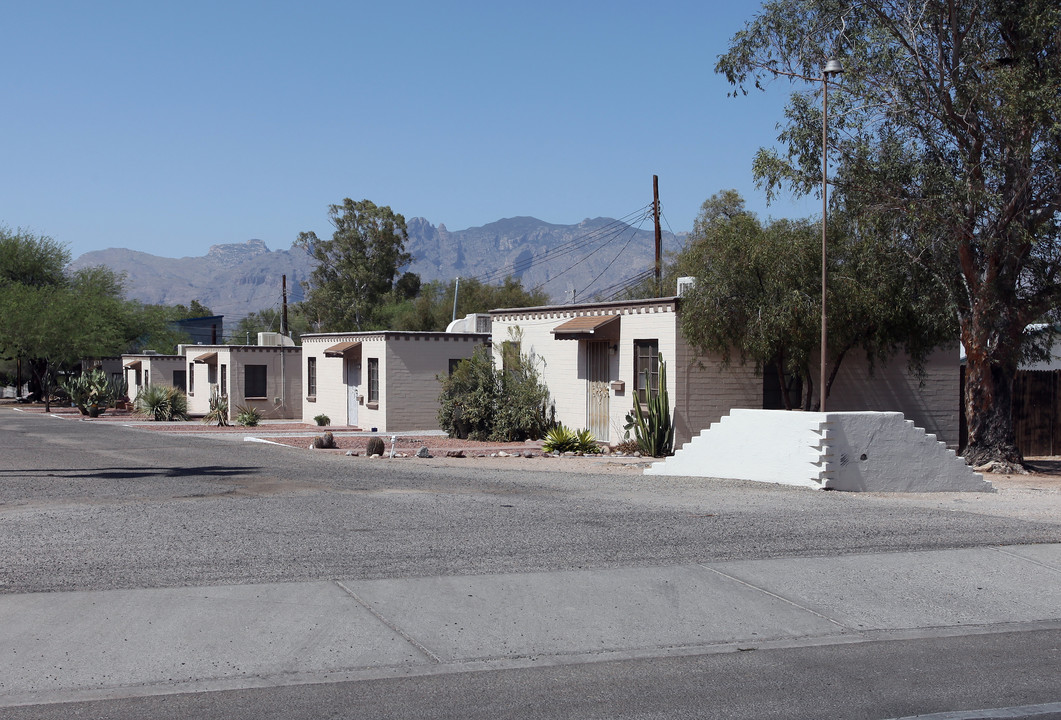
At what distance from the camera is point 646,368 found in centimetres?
2183

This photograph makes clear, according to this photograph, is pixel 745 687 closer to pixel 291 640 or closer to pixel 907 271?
pixel 291 640

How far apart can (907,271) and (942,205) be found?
1519 mm

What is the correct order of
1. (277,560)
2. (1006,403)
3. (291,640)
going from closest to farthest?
(291,640)
(277,560)
(1006,403)

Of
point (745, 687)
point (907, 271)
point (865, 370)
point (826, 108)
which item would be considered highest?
point (826, 108)

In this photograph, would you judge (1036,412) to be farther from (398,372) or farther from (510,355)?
(398,372)

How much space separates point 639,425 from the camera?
21.4 metres

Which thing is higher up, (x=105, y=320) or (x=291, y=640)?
(x=105, y=320)

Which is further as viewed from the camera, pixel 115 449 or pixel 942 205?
pixel 115 449

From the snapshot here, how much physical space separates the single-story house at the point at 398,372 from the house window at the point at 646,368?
7909mm

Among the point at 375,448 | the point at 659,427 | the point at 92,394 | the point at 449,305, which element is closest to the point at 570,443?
the point at 659,427

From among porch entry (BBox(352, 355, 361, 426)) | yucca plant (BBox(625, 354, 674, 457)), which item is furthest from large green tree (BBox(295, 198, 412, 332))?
yucca plant (BBox(625, 354, 674, 457))

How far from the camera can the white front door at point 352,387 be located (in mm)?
32594

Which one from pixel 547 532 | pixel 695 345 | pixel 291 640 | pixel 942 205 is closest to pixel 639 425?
pixel 695 345

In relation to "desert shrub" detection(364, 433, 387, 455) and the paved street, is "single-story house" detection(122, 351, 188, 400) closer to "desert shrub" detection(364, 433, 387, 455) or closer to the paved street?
"desert shrub" detection(364, 433, 387, 455)
